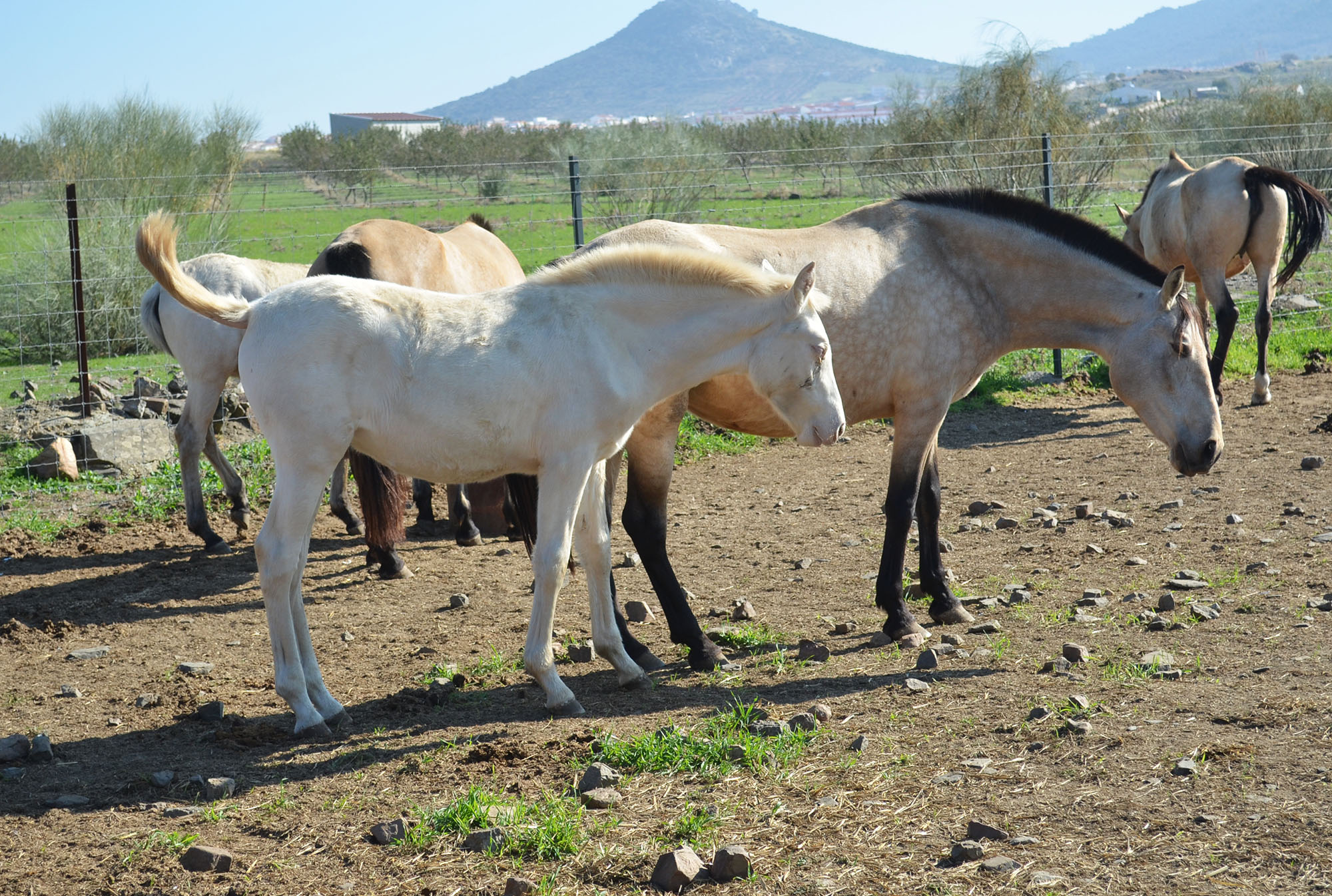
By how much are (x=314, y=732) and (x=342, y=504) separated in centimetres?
349

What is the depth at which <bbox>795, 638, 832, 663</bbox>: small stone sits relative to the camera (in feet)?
15.9

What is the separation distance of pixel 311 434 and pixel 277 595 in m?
0.67

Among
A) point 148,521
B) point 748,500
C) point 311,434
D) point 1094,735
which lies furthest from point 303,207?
point 1094,735

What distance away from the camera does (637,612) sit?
5.51 m

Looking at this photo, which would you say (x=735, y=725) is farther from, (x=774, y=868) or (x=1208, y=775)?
(x=1208, y=775)

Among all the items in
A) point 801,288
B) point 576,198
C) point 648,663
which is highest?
point 576,198

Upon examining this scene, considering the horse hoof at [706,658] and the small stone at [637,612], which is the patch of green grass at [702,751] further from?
the small stone at [637,612]

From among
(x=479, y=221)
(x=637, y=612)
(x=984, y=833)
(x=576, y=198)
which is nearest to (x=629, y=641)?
Result: (x=637, y=612)

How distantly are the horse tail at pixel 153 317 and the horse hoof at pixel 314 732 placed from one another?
4.27 meters

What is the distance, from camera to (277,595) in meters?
4.02

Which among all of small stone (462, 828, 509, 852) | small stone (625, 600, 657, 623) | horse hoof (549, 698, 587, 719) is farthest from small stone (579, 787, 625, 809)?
small stone (625, 600, 657, 623)

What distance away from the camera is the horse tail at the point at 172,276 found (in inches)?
154

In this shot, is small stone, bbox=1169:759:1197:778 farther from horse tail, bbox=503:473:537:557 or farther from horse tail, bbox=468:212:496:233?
horse tail, bbox=468:212:496:233

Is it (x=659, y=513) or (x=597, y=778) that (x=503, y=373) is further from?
(x=597, y=778)
